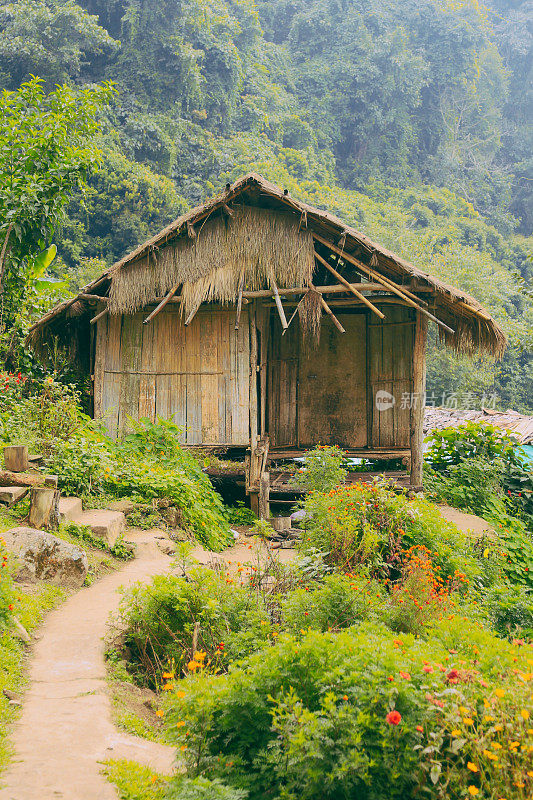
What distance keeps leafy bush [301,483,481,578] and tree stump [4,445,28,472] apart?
310 centimetres

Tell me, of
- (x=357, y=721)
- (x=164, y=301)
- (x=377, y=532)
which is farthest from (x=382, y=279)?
(x=357, y=721)

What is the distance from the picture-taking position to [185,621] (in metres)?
4.42

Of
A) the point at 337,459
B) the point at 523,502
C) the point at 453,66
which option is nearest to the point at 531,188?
the point at 453,66

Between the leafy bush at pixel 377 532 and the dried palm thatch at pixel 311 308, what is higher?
the dried palm thatch at pixel 311 308

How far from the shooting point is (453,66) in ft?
145

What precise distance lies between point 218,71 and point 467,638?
115 feet

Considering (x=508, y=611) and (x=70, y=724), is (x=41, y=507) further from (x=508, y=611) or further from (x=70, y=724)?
(x=508, y=611)

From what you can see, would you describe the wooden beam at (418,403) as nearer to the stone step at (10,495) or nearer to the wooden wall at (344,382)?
the wooden wall at (344,382)

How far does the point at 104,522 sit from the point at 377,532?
2816mm

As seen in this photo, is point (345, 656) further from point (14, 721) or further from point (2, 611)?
point (2, 611)

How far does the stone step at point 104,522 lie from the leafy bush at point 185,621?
1941 mm

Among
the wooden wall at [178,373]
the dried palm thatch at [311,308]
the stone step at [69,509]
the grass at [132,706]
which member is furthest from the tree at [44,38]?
the grass at [132,706]

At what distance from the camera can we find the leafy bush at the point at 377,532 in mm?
5977

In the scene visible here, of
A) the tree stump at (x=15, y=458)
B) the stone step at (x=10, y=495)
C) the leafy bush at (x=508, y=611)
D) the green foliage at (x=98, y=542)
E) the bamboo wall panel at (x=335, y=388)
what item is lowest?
the leafy bush at (x=508, y=611)
